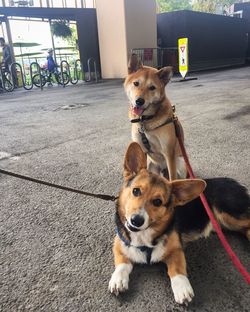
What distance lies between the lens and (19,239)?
2.26 m

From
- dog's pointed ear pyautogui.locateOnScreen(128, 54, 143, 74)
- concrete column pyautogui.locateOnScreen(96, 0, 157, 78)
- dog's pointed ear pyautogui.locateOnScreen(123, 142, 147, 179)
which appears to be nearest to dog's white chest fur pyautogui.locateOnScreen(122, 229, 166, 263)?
dog's pointed ear pyautogui.locateOnScreen(123, 142, 147, 179)

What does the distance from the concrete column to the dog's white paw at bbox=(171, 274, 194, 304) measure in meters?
15.0

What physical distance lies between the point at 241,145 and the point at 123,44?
12.7 meters

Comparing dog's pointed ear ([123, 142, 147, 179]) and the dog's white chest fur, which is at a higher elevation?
dog's pointed ear ([123, 142, 147, 179])

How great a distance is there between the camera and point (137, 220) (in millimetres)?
1569

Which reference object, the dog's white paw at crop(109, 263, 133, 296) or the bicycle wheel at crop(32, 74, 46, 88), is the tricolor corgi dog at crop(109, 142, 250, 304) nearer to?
the dog's white paw at crop(109, 263, 133, 296)

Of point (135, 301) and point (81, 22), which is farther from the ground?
point (81, 22)

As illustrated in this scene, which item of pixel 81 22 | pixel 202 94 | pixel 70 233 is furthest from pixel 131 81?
pixel 81 22

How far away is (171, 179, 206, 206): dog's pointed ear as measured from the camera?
1.71 meters

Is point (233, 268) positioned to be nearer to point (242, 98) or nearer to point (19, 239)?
point (19, 239)

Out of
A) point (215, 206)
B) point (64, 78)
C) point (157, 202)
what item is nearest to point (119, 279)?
point (157, 202)

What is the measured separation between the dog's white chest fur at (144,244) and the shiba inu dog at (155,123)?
1172 mm

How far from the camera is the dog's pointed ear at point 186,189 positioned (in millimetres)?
1713

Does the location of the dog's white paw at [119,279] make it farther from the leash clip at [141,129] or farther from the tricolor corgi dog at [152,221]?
the leash clip at [141,129]
